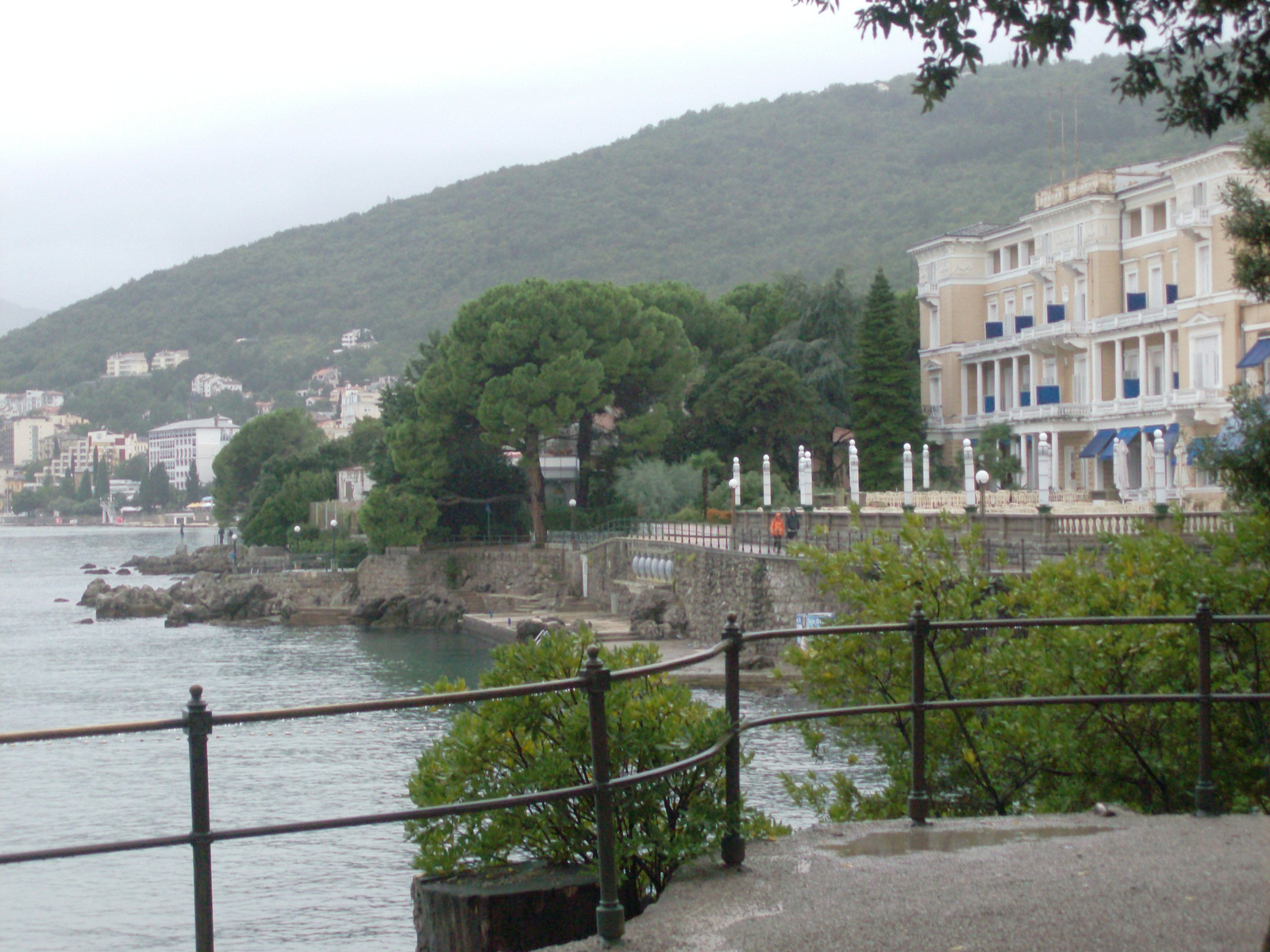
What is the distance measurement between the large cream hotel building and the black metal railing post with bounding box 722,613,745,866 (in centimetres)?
3126

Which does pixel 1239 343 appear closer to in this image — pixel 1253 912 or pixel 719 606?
pixel 719 606

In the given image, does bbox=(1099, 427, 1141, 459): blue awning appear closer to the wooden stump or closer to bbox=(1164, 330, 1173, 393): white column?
bbox=(1164, 330, 1173, 393): white column

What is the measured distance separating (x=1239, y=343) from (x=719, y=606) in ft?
59.1

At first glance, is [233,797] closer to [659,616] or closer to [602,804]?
[602,804]

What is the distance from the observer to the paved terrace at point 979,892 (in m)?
4.22

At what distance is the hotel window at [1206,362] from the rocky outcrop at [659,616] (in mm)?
17402

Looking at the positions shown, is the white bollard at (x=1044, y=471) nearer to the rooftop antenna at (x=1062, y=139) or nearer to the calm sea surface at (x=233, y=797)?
the calm sea surface at (x=233, y=797)

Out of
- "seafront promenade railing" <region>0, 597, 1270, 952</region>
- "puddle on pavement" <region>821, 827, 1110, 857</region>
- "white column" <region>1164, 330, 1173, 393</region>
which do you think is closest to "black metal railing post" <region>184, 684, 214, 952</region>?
"seafront promenade railing" <region>0, 597, 1270, 952</region>

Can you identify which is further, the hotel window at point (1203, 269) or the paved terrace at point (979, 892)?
the hotel window at point (1203, 269)

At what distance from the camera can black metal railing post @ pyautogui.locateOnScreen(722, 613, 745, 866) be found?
4.79 metres

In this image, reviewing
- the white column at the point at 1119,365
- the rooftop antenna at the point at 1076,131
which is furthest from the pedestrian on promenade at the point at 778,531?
the rooftop antenna at the point at 1076,131

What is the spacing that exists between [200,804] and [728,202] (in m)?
145

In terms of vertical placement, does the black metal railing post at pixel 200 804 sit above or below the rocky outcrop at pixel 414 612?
above

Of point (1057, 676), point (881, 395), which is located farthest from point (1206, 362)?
point (1057, 676)
